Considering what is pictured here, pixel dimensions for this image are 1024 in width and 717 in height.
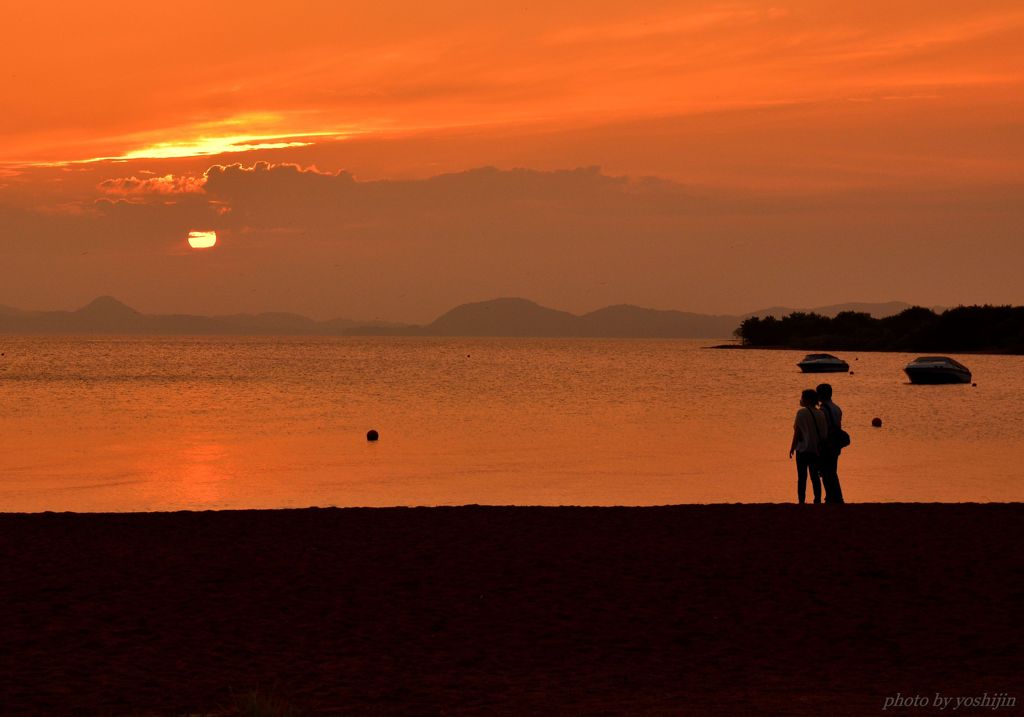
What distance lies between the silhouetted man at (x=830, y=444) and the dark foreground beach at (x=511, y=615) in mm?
1973

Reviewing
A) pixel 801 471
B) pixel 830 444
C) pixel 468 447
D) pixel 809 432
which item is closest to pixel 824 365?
pixel 468 447

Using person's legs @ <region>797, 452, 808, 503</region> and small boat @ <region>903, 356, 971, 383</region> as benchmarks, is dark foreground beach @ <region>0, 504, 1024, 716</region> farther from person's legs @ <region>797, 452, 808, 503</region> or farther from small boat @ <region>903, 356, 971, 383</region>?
small boat @ <region>903, 356, 971, 383</region>

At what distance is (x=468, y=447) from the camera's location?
45219 millimetres

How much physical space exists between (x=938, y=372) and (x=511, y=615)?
96998 mm

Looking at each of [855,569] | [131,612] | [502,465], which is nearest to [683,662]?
[855,569]

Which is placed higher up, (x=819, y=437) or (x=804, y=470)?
(x=819, y=437)

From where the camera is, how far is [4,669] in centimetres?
1059

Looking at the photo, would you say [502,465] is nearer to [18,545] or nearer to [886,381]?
[18,545]

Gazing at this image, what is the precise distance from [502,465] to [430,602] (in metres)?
24.9

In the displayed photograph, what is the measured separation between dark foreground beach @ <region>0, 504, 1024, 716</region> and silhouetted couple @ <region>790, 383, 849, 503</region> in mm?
1976

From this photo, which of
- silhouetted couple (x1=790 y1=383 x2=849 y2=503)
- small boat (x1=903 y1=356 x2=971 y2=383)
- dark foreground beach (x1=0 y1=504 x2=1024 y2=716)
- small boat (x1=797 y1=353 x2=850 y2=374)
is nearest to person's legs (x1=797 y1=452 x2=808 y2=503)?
silhouetted couple (x1=790 y1=383 x2=849 y2=503)

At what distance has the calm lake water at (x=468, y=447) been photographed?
101ft

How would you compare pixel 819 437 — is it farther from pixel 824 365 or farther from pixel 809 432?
pixel 824 365

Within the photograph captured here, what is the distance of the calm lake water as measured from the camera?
101 ft
